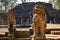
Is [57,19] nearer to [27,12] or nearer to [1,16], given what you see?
[27,12]

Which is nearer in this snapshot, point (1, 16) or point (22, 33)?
point (22, 33)

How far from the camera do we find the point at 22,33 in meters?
10.9

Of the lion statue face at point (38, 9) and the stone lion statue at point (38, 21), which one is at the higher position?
the lion statue face at point (38, 9)

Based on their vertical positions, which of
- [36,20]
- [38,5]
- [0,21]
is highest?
[38,5]

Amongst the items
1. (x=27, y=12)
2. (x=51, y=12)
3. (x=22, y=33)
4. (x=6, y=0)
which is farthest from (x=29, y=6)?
(x=6, y=0)

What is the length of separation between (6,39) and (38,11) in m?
3.58

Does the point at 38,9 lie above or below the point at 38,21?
above

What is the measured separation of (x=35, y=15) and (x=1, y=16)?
729 inches

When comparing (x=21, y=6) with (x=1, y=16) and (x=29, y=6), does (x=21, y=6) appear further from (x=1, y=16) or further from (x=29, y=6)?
(x=1, y=16)

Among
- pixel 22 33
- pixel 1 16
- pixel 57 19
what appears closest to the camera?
pixel 22 33

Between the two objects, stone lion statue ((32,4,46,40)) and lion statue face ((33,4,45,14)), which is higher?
lion statue face ((33,4,45,14))

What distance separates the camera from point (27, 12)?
24.2 meters

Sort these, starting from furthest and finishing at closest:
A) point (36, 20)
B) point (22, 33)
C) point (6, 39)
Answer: point (22, 33) → point (6, 39) → point (36, 20)

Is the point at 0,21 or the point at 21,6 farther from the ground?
the point at 21,6
